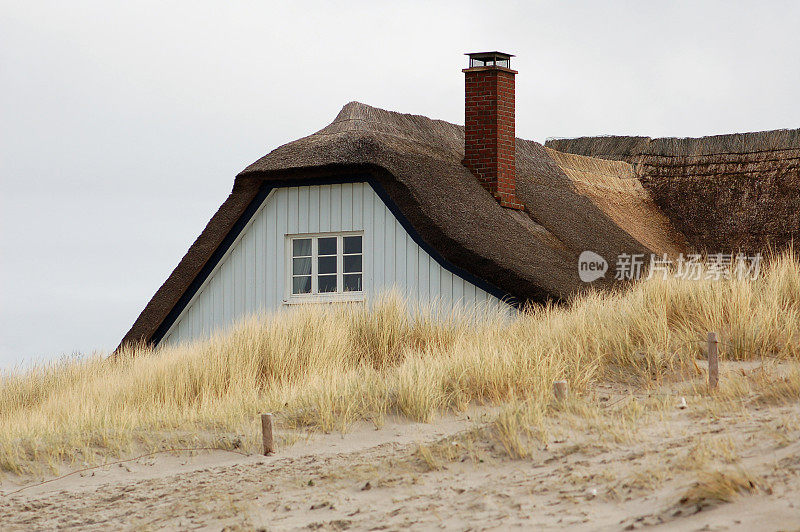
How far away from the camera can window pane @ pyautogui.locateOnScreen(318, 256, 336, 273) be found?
15219mm

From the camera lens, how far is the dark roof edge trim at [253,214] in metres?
13.9

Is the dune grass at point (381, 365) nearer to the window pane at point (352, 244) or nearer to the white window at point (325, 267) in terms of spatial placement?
the white window at point (325, 267)

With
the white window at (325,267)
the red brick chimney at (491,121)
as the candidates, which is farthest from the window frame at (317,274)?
the red brick chimney at (491,121)

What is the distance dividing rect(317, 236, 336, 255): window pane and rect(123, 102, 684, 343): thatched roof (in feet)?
3.18

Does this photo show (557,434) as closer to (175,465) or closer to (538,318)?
(175,465)

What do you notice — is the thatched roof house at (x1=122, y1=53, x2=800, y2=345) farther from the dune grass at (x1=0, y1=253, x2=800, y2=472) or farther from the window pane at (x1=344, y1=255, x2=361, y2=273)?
the dune grass at (x1=0, y1=253, x2=800, y2=472)

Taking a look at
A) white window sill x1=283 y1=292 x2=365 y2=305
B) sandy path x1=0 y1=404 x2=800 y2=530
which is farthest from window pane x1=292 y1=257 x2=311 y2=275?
sandy path x1=0 y1=404 x2=800 y2=530

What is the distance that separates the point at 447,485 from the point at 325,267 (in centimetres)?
857

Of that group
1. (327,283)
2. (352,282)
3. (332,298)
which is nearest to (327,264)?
(327,283)

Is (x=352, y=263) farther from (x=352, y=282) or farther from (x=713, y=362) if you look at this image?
(x=713, y=362)

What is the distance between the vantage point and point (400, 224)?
14.7 m

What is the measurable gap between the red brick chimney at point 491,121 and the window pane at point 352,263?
287cm

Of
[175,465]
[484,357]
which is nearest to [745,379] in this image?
[484,357]

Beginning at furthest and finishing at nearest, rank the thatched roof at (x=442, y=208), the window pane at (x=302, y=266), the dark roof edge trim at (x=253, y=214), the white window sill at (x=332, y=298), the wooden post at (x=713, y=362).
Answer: the window pane at (x=302, y=266) → the white window sill at (x=332, y=298) → the thatched roof at (x=442, y=208) → the dark roof edge trim at (x=253, y=214) → the wooden post at (x=713, y=362)
